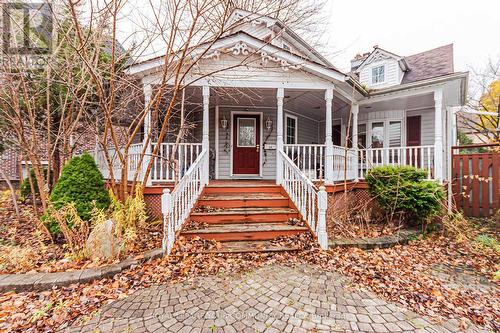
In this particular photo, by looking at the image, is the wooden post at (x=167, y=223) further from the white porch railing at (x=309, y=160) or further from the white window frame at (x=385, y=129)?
the white window frame at (x=385, y=129)

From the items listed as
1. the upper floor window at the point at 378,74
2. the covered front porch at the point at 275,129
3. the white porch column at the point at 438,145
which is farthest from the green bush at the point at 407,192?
the upper floor window at the point at 378,74

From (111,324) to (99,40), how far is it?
4.71 metres

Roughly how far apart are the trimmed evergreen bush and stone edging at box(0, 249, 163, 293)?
3.56 ft

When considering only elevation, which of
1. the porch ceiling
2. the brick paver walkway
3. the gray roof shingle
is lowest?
the brick paver walkway

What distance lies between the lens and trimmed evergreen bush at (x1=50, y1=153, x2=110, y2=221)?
395cm

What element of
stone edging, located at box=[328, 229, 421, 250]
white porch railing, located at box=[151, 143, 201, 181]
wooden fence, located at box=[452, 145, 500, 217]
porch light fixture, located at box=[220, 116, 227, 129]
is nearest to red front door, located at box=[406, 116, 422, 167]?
wooden fence, located at box=[452, 145, 500, 217]

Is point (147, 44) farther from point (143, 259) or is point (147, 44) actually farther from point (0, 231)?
point (0, 231)

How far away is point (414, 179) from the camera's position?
16.5 feet

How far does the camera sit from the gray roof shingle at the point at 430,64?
8.19m

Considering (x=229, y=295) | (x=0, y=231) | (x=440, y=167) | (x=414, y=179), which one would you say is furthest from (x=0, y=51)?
(x=440, y=167)

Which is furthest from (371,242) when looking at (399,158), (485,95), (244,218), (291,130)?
(485,95)

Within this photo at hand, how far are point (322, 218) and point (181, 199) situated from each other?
2582 mm

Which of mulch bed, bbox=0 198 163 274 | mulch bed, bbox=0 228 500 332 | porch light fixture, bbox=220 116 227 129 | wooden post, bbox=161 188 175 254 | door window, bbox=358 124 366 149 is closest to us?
mulch bed, bbox=0 228 500 332

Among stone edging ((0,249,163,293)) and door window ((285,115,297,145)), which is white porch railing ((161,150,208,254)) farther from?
door window ((285,115,297,145))
